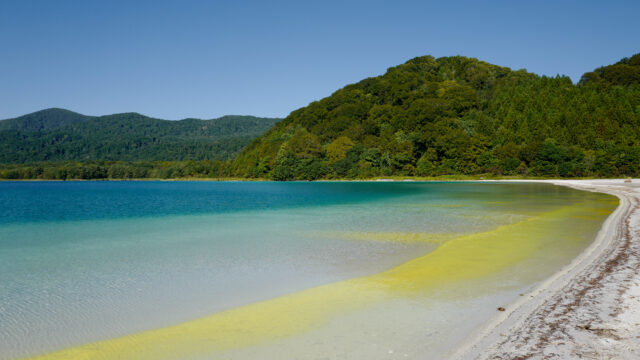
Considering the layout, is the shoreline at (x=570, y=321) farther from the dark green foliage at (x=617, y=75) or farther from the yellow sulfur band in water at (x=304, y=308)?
the dark green foliage at (x=617, y=75)

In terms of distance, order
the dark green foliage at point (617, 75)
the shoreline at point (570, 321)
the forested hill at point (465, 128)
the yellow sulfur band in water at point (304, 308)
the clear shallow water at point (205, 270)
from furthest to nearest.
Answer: the dark green foliage at point (617, 75), the forested hill at point (465, 128), the clear shallow water at point (205, 270), the yellow sulfur band in water at point (304, 308), the shoreline at point (570, 321)

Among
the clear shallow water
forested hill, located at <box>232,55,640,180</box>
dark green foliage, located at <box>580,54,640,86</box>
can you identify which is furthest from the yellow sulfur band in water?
dark green foliage, located at <box>580,54,640,86</box>

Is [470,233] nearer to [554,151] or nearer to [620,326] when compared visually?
[620,326]

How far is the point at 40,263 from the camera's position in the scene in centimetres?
1162

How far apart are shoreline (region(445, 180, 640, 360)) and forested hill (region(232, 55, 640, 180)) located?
3347 inches

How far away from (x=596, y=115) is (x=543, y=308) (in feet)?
355

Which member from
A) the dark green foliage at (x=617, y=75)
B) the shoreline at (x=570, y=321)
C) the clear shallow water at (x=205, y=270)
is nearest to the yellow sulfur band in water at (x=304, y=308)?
the clear shallow water at (x=205, y=270)

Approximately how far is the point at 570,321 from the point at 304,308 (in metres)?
3.99

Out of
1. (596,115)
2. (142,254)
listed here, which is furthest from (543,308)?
(596,115)

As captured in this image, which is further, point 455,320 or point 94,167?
point 94,167

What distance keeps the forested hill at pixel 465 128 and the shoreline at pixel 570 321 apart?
279ft

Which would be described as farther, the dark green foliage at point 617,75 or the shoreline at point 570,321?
the dark green foliage at point 617,75

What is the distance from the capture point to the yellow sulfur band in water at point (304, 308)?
214 inches


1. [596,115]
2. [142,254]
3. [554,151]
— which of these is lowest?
[142,254]
